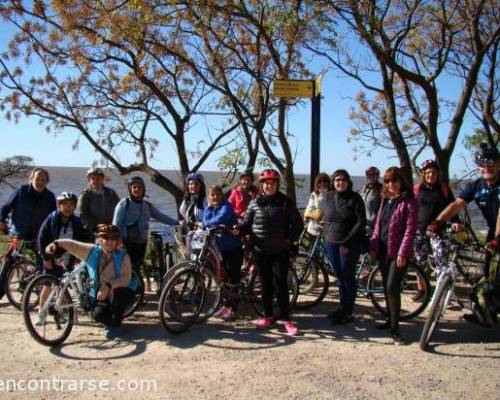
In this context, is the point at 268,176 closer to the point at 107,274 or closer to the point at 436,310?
the point at 107,274

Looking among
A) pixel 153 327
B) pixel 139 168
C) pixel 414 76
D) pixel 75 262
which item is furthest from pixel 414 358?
pixel 139 168

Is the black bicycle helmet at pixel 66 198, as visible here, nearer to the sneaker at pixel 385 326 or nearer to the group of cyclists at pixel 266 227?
the group of cyclists at pixel 266 227

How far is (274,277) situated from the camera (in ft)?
17.0

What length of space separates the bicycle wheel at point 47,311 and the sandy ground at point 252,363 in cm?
13

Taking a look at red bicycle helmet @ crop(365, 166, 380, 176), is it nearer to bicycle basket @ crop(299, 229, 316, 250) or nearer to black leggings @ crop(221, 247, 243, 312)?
bicycle basket @ crop(299, 229, 316, 250)

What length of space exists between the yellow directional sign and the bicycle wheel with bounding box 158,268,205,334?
3047mm

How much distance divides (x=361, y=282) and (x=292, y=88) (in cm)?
285

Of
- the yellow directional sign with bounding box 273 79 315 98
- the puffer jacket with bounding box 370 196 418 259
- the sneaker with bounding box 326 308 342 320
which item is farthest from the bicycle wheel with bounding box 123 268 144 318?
the yellow directional sign with bounding box 273 79 315 98

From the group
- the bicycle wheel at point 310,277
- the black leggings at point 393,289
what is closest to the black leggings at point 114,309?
the bicycle wheel at point 310,277

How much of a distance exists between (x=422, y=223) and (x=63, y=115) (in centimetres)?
774

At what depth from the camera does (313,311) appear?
231 inches

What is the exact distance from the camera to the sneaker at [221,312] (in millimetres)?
5477

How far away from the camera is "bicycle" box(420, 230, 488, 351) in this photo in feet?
14.6

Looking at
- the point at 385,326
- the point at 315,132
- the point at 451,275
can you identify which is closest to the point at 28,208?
the point at 315,132
